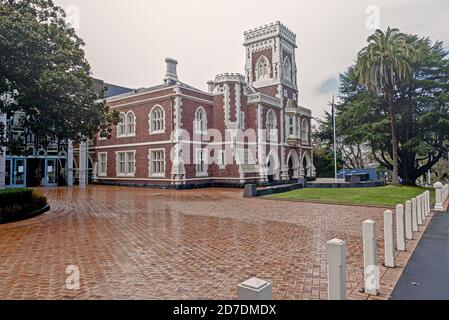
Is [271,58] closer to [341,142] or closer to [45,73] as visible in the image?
[341,142]

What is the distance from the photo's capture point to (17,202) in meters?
10.7

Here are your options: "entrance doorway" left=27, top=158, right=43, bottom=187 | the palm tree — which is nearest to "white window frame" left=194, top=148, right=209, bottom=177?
"entrance doorway" left=27, top=158, right=43, bottom=187

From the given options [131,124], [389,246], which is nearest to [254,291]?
[389,246]

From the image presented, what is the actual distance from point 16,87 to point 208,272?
953 centimetres

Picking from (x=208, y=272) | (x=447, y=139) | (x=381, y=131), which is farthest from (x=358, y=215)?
(x=447, y=139)

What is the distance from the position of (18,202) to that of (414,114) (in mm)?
30772

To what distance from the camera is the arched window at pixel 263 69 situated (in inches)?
1339

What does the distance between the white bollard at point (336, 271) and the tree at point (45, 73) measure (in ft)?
31.8

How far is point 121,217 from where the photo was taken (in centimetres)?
1069

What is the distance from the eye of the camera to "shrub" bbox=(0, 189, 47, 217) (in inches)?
393

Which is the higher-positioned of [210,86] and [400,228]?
[210,86]

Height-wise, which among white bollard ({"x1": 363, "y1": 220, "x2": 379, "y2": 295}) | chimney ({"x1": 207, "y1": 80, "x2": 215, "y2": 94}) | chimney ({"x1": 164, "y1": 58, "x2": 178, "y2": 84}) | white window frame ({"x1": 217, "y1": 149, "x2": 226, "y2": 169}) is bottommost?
white bollard ({"x1": 363, "y1": 220, "x2": 379, "y2": 295})

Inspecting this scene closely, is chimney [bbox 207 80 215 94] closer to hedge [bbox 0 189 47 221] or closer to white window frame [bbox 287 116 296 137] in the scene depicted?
white window frame [bbox 287 116 296 137]

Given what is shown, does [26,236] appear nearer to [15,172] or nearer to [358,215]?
[358,215]
